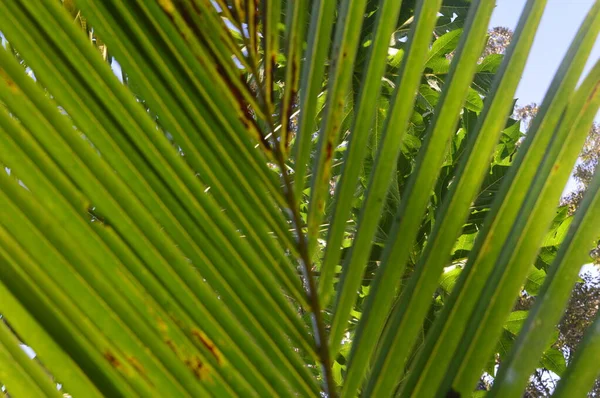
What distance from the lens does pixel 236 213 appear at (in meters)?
0.62

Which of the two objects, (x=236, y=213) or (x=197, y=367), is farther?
(x=236, y=213)

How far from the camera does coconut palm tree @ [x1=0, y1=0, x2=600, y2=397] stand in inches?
14.6

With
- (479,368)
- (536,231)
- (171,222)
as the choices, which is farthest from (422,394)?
(171,222)

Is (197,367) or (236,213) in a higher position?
(236,213)

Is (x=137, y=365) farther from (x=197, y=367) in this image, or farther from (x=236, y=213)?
(x=236, y=213)

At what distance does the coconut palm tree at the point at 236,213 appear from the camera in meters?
0.37

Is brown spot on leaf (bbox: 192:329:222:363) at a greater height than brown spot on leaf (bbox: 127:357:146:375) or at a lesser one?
lesser

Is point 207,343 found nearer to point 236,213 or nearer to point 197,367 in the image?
point 197,367

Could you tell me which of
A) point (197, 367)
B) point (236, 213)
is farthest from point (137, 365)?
point (236, 213)

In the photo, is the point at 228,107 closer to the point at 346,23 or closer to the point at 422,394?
the point at 346,23

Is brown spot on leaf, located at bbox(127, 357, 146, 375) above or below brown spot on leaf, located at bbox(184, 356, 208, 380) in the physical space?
above

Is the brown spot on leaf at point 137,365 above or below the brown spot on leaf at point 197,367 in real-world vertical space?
above

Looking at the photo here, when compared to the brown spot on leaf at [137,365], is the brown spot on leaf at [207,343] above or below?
below

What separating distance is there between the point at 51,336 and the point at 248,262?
26cm
